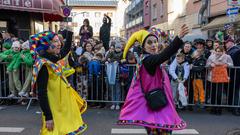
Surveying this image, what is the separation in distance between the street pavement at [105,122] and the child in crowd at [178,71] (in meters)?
0.67

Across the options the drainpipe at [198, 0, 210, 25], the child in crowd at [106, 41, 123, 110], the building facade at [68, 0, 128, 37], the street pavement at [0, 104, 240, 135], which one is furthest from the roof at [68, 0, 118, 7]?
the street pavement at [0, 104, 240, 135]

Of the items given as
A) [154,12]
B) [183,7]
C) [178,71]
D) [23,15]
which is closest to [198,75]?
[178,71]

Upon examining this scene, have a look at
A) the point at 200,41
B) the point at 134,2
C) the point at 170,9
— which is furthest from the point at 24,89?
the point at 134,2

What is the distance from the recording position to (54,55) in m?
3.30

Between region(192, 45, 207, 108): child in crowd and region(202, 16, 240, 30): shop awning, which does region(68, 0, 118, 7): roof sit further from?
region(192, 45, 207, 108): child in crowd

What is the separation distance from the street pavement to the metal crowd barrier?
0.31 m

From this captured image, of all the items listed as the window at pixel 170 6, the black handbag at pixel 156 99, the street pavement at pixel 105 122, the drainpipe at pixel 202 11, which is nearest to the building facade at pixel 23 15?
the street pavement at pixel 105 122

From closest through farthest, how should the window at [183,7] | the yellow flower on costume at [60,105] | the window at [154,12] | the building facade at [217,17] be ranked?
1. the yellow flower on costume at [60,105]
2. the building facade at [217,17]
3. the window at [183,7]
4. the window at [154,12]

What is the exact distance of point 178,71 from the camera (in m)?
6.98

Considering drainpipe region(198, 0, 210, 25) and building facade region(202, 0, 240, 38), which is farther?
drainpipe region(198, 0, 210, 25)

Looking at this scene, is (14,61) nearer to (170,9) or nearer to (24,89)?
(24,89)

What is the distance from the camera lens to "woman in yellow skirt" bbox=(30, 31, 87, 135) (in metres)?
3.08

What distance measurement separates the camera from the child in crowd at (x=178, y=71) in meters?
6.85

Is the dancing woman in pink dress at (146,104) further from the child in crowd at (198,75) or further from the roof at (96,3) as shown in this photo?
the roof at (96,3)
